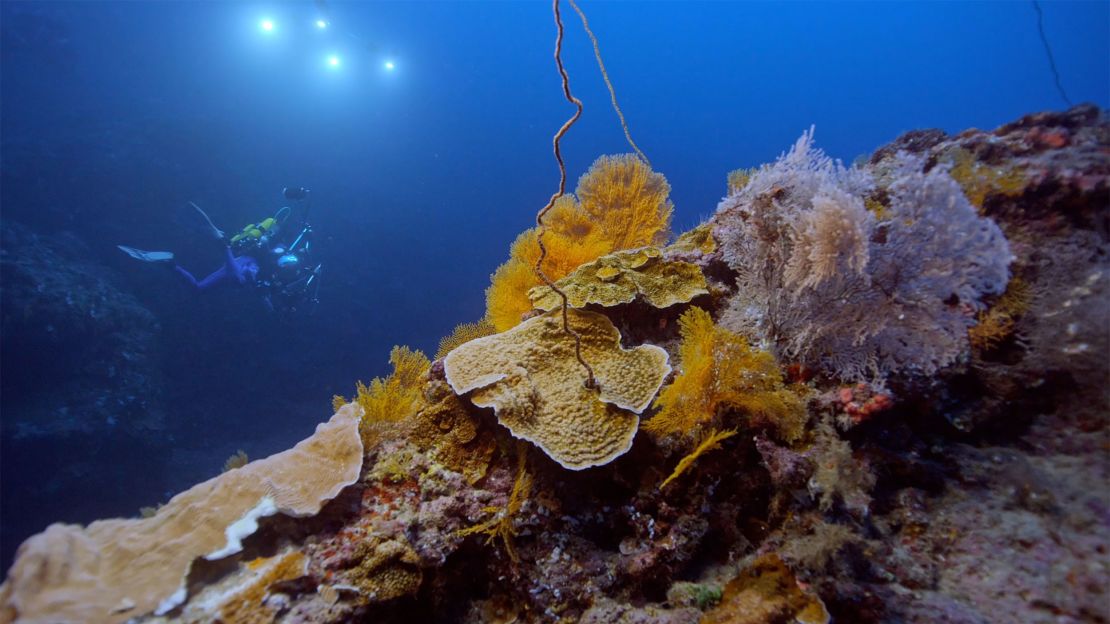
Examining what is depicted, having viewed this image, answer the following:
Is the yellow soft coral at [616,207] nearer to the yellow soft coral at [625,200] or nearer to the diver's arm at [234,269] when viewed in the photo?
the yellow soft coral at [625,200]

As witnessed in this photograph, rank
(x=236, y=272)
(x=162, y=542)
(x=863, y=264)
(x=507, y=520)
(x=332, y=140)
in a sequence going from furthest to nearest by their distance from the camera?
(x=332, y=140) → (x=236, y=272) → (x=507, y=520) → (x=162, y=542) → (x=863, y=264)

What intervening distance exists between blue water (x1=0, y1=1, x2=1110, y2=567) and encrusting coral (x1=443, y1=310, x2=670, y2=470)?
475cm

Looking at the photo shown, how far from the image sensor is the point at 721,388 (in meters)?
2.97

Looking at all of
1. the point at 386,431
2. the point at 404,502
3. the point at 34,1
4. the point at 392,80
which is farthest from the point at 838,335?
the point at 392,80

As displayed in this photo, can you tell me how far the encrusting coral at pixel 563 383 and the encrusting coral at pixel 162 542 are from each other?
41.6 inches

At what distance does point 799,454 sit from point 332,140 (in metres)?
61.7

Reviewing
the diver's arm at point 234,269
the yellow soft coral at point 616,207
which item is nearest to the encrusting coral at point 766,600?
the yellow soft coral at point 616,207

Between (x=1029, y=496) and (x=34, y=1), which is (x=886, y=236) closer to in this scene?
(x=1029, y=496)

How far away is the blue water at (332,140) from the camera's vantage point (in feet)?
60.1

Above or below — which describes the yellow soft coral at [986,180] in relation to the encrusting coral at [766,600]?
above

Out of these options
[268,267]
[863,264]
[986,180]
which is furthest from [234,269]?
[986,180]

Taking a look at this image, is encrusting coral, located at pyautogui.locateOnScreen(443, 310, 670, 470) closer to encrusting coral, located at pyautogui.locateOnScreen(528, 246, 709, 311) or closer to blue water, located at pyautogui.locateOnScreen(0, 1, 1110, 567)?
encrusting coral, located at pyautogui.locateOnScreen(528, 246, 709, 311)

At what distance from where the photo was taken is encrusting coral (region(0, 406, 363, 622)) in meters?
2.57

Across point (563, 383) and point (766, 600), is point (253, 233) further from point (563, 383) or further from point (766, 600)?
point (766, 600)
